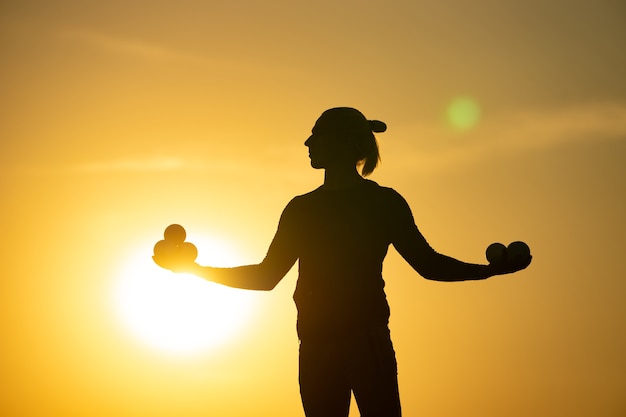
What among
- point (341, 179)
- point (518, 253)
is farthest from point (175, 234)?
point (518, 253)

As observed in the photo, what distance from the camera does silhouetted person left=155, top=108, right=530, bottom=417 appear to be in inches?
291

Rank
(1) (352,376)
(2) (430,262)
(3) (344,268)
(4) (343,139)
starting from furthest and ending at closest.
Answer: (4) (343,139), (2) (430,262), (3) (344,268), (1) (352,376)

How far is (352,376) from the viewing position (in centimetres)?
741

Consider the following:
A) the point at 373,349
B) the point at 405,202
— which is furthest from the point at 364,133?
the point at 373,349

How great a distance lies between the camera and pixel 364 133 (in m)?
7.93

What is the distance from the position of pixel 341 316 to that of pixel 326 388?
0.57 m

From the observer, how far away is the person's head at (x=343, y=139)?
7.88 metres

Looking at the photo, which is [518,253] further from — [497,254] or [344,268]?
[344,268]

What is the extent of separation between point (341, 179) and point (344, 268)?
0.81 m

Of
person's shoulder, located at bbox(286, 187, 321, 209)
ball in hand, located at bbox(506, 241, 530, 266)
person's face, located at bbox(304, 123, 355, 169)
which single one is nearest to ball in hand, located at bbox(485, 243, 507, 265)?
ball in hand, located at bbox(506, 241, 530, 266)

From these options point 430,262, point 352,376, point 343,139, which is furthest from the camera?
point 343,139

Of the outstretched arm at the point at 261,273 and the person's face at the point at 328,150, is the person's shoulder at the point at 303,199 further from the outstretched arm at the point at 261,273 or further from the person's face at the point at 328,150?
the outstretched arm at the point at 261,273

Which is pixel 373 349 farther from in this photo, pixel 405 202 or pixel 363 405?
pixel 405 202

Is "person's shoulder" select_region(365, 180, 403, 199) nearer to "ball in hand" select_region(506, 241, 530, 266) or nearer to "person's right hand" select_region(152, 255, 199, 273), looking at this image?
"ball in hand" select_region(506, 241, 530, 266)
